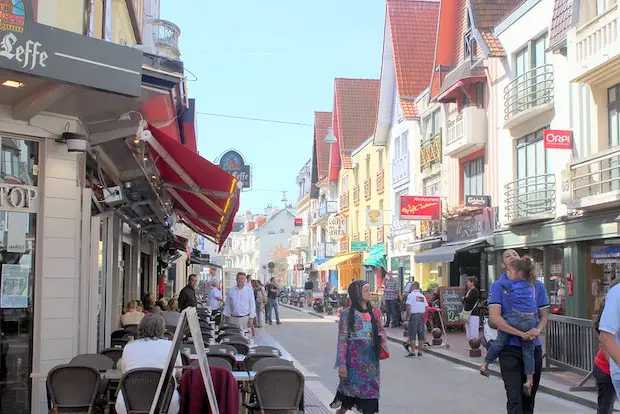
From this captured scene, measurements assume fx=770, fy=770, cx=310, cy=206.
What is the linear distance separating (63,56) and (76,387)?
10.00 feet

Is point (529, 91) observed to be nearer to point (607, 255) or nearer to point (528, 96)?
point (528, 96)

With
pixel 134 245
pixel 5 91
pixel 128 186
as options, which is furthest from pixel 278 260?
pixel 5 91

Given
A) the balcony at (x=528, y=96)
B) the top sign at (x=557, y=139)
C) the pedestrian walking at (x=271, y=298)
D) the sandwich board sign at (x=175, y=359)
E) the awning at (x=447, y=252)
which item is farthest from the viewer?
the pedestrian walking at (x=271, y=298)

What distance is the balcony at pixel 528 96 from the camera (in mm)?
20219

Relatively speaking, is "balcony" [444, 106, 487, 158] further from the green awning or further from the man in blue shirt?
the man in blue shirt

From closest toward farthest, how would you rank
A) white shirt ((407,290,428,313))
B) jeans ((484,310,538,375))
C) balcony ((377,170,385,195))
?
jeans ((484,310,538,375)) < white shirt ((407,290,428,313)) < balcony ((377,170,385,195))

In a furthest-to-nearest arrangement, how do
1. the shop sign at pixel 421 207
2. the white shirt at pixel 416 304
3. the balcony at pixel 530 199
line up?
the shop sign at pixel 421 207 < the balcony at pixel 530 199 < the white shirt at pixel 416 304

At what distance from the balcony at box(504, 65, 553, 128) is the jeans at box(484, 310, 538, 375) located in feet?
45.1

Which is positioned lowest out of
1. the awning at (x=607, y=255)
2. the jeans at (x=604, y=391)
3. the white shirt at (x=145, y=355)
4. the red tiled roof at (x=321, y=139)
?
the jeans at (x=604, y=391)

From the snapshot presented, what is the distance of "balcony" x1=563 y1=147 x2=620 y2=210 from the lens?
1647 cm

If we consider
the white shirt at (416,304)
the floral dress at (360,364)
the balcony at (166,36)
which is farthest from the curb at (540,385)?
the balcony at (166,36)

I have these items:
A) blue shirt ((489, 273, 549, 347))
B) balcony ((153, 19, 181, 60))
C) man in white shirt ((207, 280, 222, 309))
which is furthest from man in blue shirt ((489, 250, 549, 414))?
man in white shirt ((207, 280, 222, 309))

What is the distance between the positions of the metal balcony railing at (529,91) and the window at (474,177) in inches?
143

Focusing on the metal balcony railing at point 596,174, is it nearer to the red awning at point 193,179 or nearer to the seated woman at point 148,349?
the red awning at point 193,179
